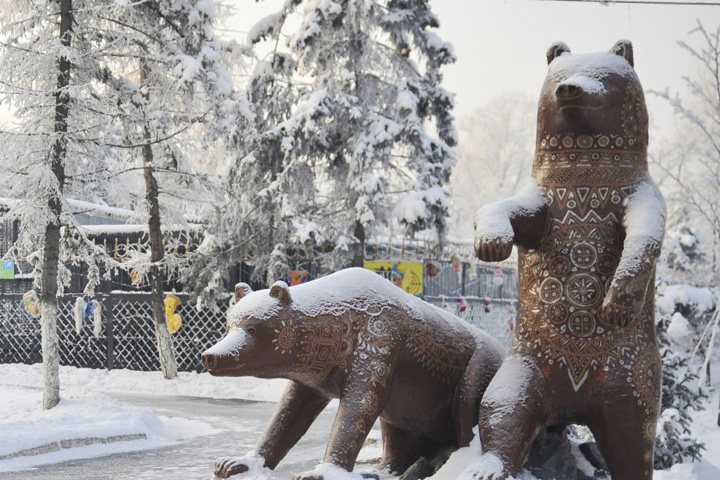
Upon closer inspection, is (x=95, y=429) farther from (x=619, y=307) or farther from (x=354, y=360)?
(x=619, y=307)

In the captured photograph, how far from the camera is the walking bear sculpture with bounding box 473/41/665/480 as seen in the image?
10.4 ft

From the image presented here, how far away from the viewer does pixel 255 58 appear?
1359 centimetres

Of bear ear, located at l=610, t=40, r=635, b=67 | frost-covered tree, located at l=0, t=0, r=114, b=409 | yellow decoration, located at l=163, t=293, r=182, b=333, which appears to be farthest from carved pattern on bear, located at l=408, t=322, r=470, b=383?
yellow decoration, located at l=163, t=293, r=182, b=333

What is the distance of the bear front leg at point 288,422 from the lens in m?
3.65

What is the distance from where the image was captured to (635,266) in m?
3.08

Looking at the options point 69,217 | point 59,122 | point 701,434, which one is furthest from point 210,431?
point 701,434

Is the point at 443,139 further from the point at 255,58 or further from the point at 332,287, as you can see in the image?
the point at 332,287

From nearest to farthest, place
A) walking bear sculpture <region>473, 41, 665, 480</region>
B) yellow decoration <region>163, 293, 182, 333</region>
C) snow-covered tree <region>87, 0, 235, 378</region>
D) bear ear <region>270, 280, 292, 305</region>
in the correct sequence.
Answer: walking bear sculpture <region>473, 41, 665, 480</region>, bear ear <region>270, 280, 292, 305</region>, snow-covered tree <region>87, 0, 235, 378</region>, yellow decoration <region>163, 293, 182, 333</region>

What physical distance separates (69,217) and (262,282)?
4.91 meters

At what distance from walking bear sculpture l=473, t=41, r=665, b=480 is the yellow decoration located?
12.4 metres

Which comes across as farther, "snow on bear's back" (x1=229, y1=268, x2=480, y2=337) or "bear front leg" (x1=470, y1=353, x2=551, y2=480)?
"snow on bear's back" (x1=229, y1=268, x2=480, y2=337)

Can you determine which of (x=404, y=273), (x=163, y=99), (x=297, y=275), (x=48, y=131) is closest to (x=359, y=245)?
(x=297, y=275)

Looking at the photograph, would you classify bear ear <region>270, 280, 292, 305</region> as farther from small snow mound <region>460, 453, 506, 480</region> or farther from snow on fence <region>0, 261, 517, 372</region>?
snow on fence <region>0, 261, 517, 372</region>

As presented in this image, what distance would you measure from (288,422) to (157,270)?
35.7ft
